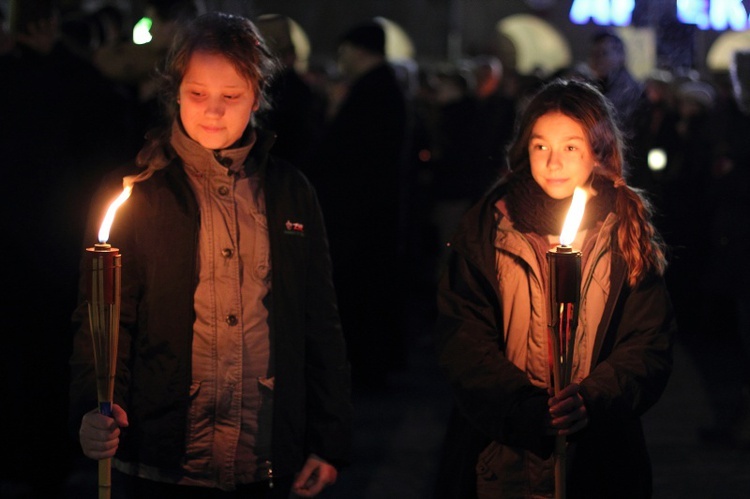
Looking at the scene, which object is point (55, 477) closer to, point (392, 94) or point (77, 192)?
point (77, 192)

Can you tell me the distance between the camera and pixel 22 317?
17.6 feet

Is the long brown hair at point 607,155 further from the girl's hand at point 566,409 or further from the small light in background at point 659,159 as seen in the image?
the small light in background at point 659,159

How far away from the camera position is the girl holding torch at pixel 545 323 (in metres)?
3.13

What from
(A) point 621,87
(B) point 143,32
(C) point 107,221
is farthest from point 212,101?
(A) point 621,87

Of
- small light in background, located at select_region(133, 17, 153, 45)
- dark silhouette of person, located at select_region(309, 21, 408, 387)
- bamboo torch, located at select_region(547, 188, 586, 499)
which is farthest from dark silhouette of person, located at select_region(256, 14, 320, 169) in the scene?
bamboo torch, located at select_region(547, 188, 586, 499)

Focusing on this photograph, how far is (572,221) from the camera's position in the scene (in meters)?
2.53

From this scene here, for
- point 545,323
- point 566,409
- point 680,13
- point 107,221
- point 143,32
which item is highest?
point 680,13

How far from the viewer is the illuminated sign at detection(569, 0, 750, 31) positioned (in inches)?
681

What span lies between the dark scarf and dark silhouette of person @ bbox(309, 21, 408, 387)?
3.95 m

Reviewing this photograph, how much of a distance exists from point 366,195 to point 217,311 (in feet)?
14.6

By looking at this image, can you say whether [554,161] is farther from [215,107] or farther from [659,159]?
[659,159]

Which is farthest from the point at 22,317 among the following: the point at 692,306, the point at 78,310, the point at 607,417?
the point at 692,306

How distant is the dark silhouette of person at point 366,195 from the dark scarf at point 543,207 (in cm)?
395

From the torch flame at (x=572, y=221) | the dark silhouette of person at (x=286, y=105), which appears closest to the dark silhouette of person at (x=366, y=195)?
the dark silhouette of person at (x=286, y=105)
